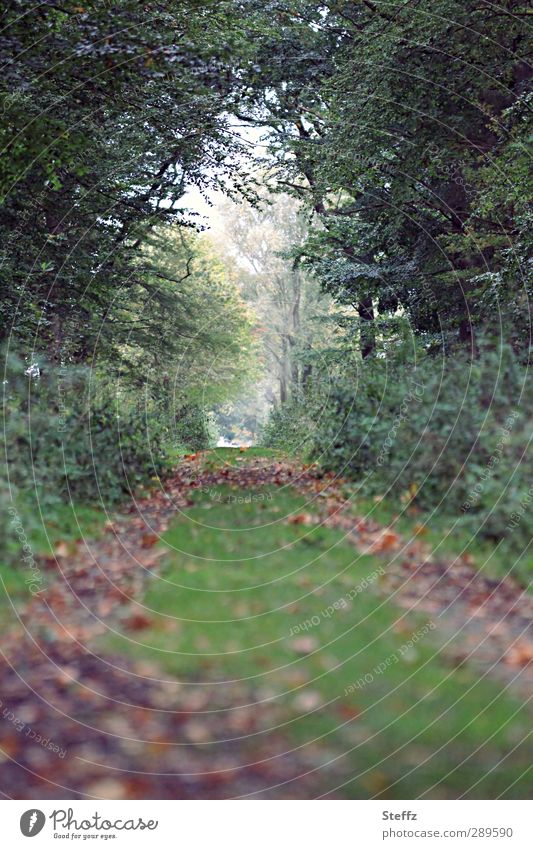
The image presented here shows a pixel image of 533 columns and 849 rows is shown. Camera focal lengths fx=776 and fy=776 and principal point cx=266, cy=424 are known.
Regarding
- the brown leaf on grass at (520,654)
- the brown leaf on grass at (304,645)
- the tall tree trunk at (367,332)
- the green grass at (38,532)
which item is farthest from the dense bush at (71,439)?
the tall tree trunk at (367,332)

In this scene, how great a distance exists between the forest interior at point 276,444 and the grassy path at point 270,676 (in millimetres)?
22

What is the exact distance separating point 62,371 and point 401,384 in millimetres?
5004

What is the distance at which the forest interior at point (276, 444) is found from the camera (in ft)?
13.7

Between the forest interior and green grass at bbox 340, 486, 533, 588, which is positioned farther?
green grass at bbox 340, 486, 533, 588

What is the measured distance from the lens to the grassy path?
386cm

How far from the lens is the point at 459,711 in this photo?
13.8 ft

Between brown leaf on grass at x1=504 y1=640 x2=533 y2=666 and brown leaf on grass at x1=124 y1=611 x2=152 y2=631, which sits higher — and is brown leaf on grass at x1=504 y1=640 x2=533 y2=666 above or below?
below

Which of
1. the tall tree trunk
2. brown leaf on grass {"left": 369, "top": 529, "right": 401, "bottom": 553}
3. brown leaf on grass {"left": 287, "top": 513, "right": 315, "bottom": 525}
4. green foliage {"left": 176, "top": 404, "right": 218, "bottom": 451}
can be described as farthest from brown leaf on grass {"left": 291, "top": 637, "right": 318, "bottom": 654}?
green foliage {"left": 176, "top": 404, "right": 218, "bottom": 451}

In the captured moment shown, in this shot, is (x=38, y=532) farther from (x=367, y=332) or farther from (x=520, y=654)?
(x=367, y=332)

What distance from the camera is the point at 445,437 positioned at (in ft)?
30.3

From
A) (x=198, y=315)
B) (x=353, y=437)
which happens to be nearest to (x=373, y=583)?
(x=353, y=437)

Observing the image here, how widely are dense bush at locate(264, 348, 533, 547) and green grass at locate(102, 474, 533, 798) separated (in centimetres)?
145

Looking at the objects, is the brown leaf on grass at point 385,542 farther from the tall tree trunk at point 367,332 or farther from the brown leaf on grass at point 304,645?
the tall tree trunk at point 367,332

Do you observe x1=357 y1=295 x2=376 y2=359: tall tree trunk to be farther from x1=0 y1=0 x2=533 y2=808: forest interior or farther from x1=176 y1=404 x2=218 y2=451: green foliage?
x1=176 y1=404 x2=218 y2=451: green foliage
